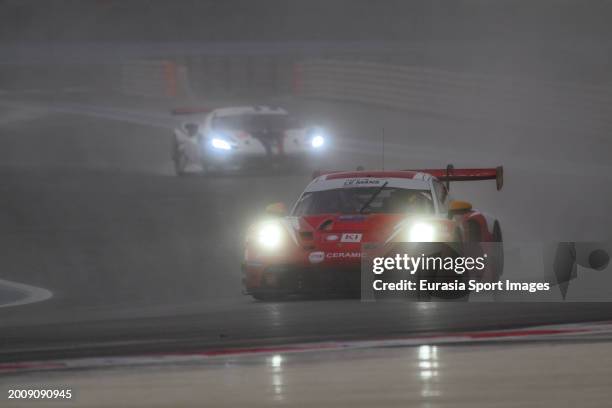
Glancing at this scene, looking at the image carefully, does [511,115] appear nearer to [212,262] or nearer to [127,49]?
[212,262]

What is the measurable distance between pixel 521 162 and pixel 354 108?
11.2m

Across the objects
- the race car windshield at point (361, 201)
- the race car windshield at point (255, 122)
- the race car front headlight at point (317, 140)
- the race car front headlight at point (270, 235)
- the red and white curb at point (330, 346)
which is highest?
the race car windshield at point (255, 122)

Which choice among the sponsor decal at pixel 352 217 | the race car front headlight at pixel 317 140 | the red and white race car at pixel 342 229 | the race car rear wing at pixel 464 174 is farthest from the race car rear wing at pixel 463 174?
the race car front headlight at pixel 317 140

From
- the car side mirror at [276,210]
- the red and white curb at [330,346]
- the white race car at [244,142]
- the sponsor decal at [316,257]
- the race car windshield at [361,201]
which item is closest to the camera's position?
the red and white curb at [330,346]

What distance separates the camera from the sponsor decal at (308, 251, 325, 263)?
1083 cm

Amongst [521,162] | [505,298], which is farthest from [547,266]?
[521,162]

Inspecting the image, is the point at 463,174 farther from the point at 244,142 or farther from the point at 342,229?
the point at 244,142

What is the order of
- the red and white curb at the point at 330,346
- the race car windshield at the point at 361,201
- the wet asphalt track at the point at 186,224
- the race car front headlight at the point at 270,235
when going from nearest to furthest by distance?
the red and white curb at the point at 330,346
the wet asphalt track at the point at 186,224
the race car front headlight at the point at 270,235
the race car windshield at the point at 361,201

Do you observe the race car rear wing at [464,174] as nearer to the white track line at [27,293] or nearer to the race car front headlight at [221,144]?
the white track line at [27,293]

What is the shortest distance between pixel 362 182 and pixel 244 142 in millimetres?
11009

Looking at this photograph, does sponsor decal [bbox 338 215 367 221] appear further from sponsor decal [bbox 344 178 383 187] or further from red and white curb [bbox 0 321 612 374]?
red and white curb [bbox 0 321 612 374]

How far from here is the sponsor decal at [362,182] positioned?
11922mm

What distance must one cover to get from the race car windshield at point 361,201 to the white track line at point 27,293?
2.17 meters

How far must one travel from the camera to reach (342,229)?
11.0m
